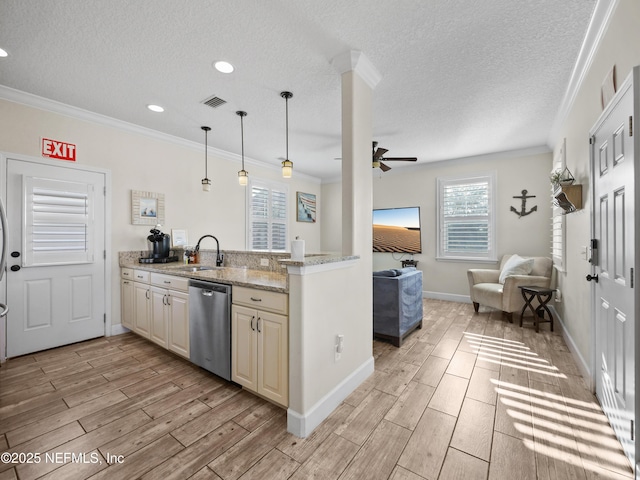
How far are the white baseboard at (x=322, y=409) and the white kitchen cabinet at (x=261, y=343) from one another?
5.8 inches

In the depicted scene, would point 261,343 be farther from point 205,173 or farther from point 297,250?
point 205,173

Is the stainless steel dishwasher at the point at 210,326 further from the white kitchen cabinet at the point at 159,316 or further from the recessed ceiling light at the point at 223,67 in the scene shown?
the recessed ceiling light at the point at 223,67

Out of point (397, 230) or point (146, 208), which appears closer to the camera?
point (146, 208)

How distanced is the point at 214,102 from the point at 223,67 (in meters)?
0.74

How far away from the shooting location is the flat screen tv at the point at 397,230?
584 centimetres

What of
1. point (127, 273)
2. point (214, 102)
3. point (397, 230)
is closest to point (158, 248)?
point (127, 273)

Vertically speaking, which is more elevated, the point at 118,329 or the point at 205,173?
the point at 205,173

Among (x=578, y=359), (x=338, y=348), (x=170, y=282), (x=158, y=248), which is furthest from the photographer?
(x=158, y=248)

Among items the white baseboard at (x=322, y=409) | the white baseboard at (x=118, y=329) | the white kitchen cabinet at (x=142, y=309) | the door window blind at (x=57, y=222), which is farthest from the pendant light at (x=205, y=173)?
the white baseboard at (x=322, y=409)

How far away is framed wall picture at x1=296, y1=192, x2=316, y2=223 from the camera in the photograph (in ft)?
21.8

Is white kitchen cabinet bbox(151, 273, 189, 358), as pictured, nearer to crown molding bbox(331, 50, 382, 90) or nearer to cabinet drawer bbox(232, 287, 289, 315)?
cabinet drawer bbox(232, 287, 289, 315)

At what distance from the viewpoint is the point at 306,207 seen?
6879mm

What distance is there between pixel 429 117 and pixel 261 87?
2.08 m

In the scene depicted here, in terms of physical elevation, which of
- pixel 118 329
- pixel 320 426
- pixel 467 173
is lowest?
pixel 320 426
